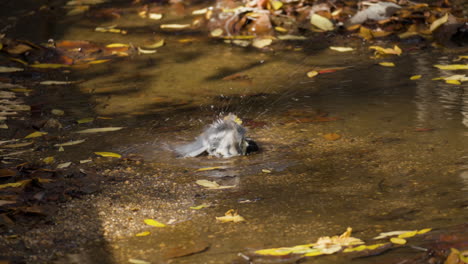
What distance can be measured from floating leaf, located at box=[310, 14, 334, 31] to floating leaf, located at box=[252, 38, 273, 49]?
1.57 feet

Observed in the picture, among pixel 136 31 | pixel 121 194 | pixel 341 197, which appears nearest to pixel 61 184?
pixel 121 194

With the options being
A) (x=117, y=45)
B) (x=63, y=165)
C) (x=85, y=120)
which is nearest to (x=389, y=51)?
(x=117, y=45)

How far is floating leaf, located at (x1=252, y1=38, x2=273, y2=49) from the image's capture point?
5.08 metres

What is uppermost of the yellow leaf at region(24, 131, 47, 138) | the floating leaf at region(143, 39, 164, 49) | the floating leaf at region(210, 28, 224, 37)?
the yellow leaf at region(24, 131, 47, 138)

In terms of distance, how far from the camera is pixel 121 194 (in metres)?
2.68

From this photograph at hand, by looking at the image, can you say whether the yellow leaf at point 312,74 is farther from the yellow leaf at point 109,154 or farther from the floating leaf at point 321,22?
the yellow leaf at point 109,154

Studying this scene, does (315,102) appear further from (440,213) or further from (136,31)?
(136,31)

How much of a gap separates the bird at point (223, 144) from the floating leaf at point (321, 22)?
2.40 m

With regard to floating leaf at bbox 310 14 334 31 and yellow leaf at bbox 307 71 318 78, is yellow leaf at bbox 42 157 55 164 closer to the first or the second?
yellow leaf at bbox 307 71 318 78

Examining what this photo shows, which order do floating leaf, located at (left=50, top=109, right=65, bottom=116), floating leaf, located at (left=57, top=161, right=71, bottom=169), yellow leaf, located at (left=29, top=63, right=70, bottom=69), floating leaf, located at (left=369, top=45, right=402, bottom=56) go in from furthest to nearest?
1. yellow leaf, located at (left=29, top=63, right=70, bottom=69)
2. floating leaf, located at (left=369, top=45, right=402, bottom=56)
3. floating leaf, located at (left=50, top=109, right=65, bottom=116)
4. floating leaf, located at (left=57, top=161, right=71, bottom=169)

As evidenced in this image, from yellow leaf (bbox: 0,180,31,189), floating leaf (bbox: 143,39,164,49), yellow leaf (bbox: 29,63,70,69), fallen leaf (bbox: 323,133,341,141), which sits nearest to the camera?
yellow leaf (bbox: 0,180,31,189)

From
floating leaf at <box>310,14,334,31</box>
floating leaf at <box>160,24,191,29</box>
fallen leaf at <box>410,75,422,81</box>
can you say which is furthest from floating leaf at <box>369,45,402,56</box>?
floating leaf at <box>160,24,191,29</box>

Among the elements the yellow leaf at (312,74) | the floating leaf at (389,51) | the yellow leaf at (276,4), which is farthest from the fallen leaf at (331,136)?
the yellow leaf at (276,4)

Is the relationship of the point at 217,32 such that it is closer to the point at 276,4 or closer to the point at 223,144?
the point at 276,4
